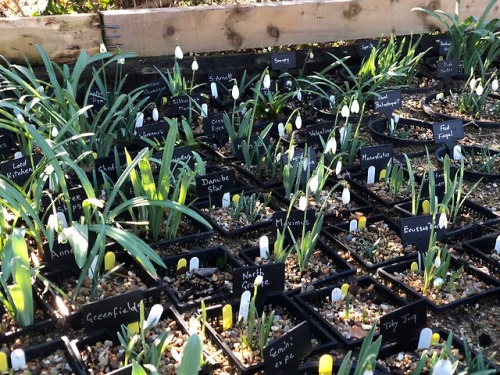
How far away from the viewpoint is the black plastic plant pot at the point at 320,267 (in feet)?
7.64

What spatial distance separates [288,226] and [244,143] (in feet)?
2.18

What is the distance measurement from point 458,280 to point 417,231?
212 millimetres

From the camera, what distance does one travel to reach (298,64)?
441 cm

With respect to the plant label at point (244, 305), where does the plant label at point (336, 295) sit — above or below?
below

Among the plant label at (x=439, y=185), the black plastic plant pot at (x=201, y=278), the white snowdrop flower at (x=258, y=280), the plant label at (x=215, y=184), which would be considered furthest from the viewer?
the plant label at (x=439, y=185)

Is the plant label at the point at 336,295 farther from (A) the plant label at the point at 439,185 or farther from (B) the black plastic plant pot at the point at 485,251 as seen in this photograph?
(A) the plant label at the point at 439,185

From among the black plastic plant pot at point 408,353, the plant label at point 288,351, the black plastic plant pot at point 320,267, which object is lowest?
the black plastic plant pot at point 408,353

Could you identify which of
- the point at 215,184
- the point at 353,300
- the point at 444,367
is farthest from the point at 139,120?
the point at 444,367

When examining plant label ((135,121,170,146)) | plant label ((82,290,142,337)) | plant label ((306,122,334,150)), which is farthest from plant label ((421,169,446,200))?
plant label ((82,290,142,337))

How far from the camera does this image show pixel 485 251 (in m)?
2.60

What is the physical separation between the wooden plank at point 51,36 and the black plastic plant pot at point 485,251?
2115 millimetres

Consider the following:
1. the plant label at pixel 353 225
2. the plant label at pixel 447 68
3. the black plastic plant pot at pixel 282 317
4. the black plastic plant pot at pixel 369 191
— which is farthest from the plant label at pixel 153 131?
the plant label at pixel 447 68

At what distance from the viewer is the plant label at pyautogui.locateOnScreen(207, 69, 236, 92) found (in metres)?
3.95

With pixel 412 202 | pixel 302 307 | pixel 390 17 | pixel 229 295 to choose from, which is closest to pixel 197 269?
pixel 229 295
